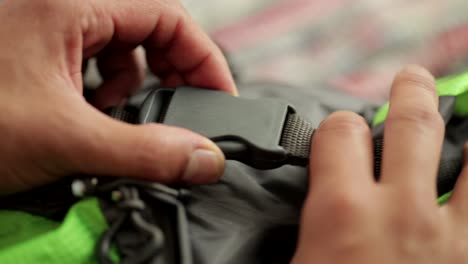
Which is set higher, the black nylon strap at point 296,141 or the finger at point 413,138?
the finger at point 413,138

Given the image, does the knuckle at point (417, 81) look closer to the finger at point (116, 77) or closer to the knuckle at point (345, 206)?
the knuckle at point (345, 206)

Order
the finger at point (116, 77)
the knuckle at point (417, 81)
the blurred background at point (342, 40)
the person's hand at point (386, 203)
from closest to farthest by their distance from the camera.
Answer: the person's hand at point (386, 203)
the knuckle at point (417, 81)
the finger at point (116, 77)
the blurred background at point (342, 40)

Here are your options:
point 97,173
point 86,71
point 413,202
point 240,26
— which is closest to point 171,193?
point 97,173

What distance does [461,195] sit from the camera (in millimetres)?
502

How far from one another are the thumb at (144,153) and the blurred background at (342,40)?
0.37m

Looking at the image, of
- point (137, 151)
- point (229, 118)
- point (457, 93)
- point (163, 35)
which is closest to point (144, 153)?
point (137, 151)

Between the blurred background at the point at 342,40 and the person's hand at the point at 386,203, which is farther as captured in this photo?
the blurred background at the point at 342,40

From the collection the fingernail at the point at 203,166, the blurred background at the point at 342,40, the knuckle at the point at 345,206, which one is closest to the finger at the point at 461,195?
the knuckle at the point at 345,206

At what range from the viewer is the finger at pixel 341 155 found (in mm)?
465

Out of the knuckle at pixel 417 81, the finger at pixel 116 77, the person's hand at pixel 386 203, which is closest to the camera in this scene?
the person's hand at pixel 386 203

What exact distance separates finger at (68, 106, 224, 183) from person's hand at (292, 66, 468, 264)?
112mm

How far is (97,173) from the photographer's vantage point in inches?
19.3

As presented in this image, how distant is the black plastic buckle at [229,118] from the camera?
1.75 feet

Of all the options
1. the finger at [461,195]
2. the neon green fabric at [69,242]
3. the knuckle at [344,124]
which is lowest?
the neon green fabric at [69,242]
